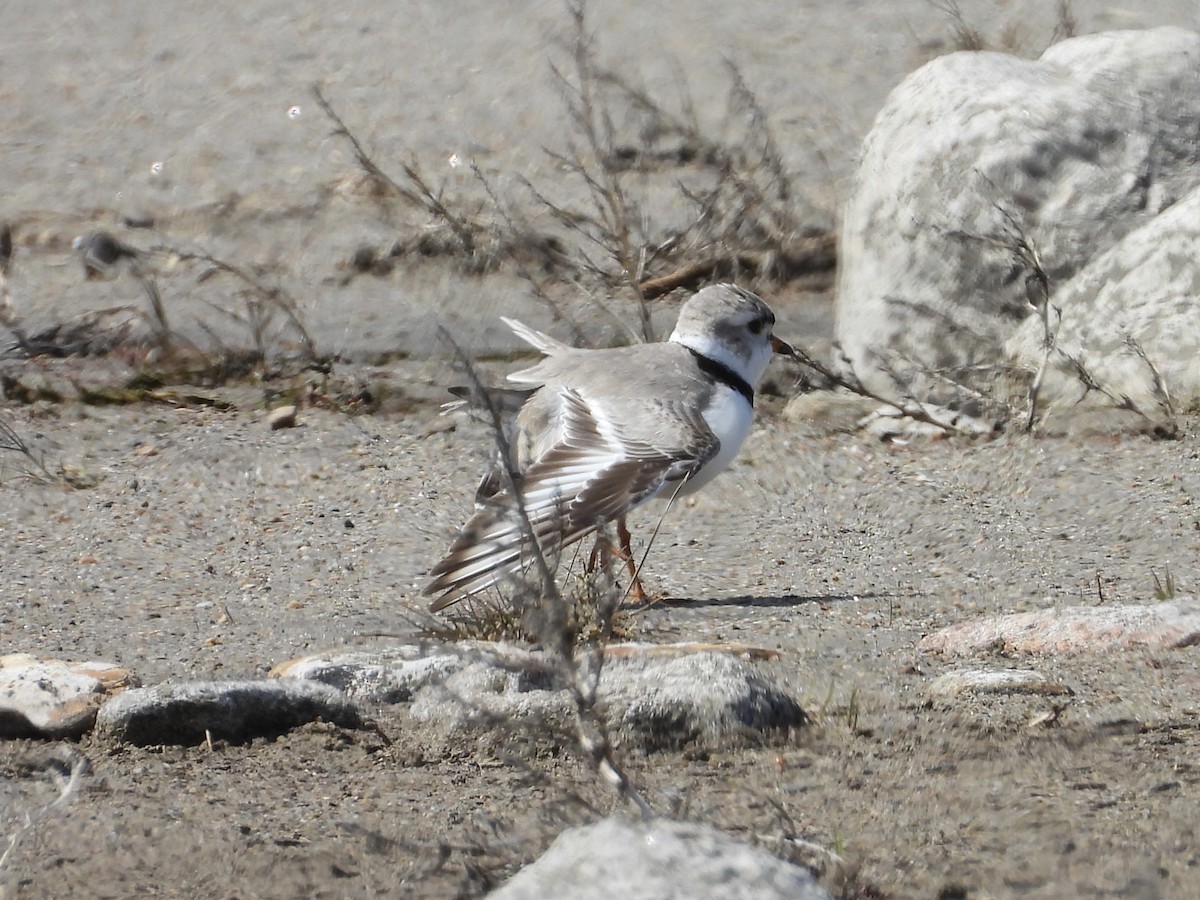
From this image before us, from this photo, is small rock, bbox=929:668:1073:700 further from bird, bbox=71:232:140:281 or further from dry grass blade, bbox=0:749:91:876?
bird, bbox=71:232:140:281

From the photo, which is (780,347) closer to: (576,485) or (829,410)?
(829,410)

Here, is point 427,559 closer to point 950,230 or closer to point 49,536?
point 49,536

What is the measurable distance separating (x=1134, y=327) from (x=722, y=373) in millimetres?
1485

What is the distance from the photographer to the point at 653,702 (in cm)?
292

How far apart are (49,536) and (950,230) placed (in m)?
3.09

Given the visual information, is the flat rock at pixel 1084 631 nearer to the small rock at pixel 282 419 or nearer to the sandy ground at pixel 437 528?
the sandy ground at pixel 437 528

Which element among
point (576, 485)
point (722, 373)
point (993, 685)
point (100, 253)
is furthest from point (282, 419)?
point (993, 685)

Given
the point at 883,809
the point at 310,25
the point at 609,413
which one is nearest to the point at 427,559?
the point at 609,413

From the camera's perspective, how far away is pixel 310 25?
8719 mm

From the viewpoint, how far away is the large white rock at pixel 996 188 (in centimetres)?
576

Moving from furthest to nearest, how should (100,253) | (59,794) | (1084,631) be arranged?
1. (100,253)
2. (1084,631)
3. (59,794)

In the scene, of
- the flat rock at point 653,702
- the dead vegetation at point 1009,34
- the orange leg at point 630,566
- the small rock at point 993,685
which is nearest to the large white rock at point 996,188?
the dead vegetation at point 1009,34

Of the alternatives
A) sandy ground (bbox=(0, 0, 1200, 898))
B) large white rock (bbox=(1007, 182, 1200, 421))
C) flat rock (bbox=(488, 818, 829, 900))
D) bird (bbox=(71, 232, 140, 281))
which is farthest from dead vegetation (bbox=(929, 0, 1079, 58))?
flat rock (bbox=(488, 818, 829, 900))

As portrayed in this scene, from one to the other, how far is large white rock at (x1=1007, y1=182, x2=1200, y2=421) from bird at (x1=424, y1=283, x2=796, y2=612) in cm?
112
